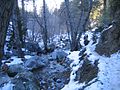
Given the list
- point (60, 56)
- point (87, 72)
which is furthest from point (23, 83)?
point (60, 56)

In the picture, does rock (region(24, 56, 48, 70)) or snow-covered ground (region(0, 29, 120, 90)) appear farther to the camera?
rock (region(24, 56, 48, 70))

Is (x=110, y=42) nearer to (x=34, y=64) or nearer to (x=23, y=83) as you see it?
(x=23, y=83)

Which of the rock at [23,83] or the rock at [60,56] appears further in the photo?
the rock at [60,56]

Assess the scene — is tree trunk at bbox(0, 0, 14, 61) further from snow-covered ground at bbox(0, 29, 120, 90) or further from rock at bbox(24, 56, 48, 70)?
rock at bbox(24, 56, 48, 70)

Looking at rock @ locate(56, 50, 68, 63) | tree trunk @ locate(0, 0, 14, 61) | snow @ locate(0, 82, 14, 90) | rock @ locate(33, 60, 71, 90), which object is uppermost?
tree trunk @ locate(0, 0, 14, 61)

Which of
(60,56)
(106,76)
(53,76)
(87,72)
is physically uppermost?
(106,76)

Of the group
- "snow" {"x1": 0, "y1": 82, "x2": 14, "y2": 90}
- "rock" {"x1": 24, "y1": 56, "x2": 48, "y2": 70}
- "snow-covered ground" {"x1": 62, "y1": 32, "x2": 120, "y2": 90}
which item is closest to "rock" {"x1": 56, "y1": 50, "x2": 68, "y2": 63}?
"rock" {"x1": 24, "y1": 56, "x2": 48, "y2": 70}

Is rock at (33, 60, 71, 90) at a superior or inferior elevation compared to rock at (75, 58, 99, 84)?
inferior

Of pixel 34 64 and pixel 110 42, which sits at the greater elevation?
pixel 110 42

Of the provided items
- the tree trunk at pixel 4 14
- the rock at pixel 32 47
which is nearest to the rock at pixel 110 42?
the tree trunk at pixel 4 14

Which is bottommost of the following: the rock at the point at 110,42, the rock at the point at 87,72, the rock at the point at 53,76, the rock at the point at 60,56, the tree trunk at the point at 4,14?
the rock at the point at 53,76

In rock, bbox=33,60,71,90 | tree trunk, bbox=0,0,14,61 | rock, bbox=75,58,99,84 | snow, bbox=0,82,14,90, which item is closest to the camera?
tree trunk, bbox=0,0,14,61

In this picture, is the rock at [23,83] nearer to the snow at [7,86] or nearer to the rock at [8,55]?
the snow at [7,86]

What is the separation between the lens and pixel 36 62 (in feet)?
48.9
